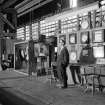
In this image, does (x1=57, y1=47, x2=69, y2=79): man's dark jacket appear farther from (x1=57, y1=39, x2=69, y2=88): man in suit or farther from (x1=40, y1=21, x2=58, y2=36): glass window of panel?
(x1=40, y1=21, x2=58, y2=36): glass window of panel

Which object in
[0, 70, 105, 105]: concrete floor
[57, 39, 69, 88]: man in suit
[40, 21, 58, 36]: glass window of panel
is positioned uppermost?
[40, 21, 58, 36]: glass window of panel

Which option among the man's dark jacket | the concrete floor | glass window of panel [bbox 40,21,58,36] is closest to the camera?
the concrete floor


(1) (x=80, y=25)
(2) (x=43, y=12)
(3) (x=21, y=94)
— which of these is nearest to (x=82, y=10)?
(1) (x=80, y=25)

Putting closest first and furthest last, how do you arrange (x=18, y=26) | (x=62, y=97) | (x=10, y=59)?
(x=62, y=97) < (x=10, y=59) < (x=18, y=26)

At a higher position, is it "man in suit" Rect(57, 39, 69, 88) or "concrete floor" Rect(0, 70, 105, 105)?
"man in suit" Rect(57, 39, 69, 88)

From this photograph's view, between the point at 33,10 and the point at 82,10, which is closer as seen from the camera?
the point at 82,10

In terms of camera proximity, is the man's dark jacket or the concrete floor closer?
the concrete floor

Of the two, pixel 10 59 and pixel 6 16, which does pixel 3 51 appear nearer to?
pixel 10 59

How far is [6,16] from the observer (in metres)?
34.8

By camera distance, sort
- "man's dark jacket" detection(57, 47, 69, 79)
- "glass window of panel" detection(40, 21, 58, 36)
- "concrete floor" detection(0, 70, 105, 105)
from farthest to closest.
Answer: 1. "glass window of panel" detection(40, 21, 58, 36)
2. "man's dark jacket" detection(57, 47, 69, 79)
3. "concrete floor" detection(0, 70, 105, 105)

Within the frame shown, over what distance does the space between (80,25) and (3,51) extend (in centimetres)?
1410

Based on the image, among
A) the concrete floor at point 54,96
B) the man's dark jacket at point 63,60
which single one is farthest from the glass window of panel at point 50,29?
the concrete floor at point 54,96

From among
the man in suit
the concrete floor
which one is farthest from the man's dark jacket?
the concrete floor

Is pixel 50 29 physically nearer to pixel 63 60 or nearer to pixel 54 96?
pixel 63 60
